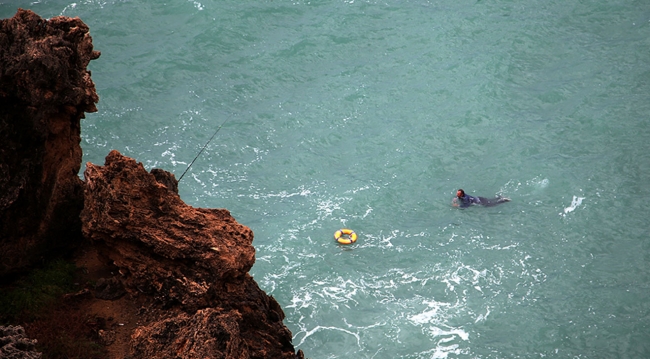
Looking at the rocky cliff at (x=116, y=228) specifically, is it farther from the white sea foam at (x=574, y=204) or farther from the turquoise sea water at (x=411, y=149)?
the white sea foam at (x=574, y=204)

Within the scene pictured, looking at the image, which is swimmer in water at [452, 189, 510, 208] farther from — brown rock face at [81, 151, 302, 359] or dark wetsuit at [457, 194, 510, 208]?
brown rock face at [81, 151, 302, 359]

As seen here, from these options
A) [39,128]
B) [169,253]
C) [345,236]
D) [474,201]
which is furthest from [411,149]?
[39,128]

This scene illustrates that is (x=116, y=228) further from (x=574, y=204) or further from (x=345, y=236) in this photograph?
(x=574, y=204)

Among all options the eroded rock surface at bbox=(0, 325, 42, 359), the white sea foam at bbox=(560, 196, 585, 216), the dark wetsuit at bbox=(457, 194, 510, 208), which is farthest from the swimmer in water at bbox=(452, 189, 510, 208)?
the eroded rock surface at bbox=(0, 325, 42, 359)

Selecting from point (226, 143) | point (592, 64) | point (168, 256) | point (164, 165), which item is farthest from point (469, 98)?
point (168, 256)

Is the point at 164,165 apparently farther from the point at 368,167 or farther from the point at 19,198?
the point at 19,198
